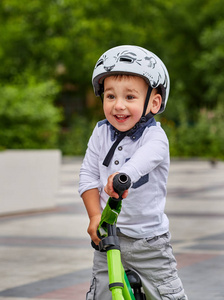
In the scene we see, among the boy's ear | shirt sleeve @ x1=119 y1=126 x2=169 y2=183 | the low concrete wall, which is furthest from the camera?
the low concrete wall

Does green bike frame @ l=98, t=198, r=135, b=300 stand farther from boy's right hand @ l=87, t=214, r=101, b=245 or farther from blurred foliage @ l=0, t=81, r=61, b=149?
blurred foliage @ l=0, t=81, r=61, b=149

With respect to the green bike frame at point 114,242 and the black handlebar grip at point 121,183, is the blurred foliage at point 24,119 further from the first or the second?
the black handlebar grip at point 121,183

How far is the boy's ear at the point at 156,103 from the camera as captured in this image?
353 cm

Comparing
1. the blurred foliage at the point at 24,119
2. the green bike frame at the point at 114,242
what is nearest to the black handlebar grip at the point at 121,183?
the green bike frame at the point at 114,242

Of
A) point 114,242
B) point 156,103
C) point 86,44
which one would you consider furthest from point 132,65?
point 86,44

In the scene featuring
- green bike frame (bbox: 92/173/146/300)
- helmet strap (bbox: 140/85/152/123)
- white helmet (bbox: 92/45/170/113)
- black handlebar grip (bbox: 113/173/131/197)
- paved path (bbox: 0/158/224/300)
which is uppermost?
white helmet (bbox: 92/45/170/113)

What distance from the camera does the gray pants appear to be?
3426 mm

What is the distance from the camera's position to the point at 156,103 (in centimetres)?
355

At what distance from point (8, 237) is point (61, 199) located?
18.6ft

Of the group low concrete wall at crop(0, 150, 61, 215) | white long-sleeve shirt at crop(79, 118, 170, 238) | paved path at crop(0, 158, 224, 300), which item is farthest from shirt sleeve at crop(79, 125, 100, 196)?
low concrete wall at crop(0, 150, 61, 215)

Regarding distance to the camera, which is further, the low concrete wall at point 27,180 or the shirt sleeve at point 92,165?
the low concrete wall at point 27,180

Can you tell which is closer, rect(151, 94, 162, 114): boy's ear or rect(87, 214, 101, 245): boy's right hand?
rect(87, 214, 101, 245): boy's right hand

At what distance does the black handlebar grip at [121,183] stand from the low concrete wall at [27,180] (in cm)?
1001

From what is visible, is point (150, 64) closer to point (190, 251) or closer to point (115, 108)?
point (115, 108)
